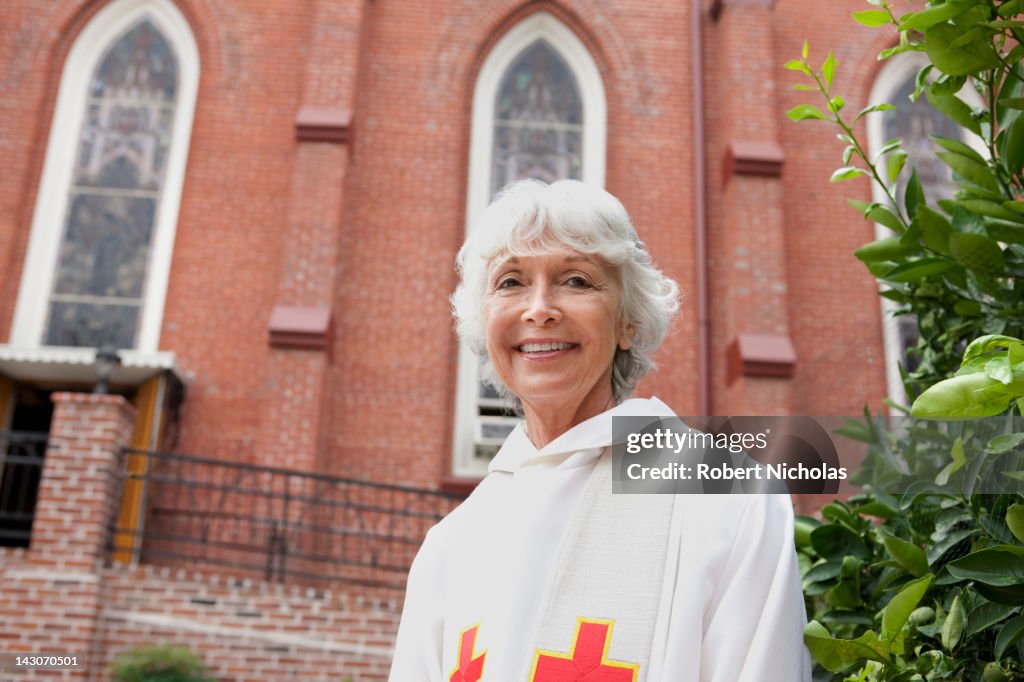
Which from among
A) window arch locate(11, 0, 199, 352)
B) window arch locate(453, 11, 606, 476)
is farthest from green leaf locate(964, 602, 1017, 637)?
window arch locate(453, 11, 606, 476)

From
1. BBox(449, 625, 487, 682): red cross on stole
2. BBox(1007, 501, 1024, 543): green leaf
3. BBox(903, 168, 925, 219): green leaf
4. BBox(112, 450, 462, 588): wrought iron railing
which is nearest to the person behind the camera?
BBox(1007, 501, 1024, 543): green leaf

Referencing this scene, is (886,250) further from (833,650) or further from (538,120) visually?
(538,120)

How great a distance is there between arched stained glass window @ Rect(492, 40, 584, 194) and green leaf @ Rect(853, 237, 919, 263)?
1030 centimetres

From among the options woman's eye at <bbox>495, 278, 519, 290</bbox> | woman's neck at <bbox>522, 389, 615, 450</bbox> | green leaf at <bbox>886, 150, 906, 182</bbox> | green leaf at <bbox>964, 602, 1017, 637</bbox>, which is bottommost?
green leaf at <bbox>964, 602, 1017, 637</bbox>

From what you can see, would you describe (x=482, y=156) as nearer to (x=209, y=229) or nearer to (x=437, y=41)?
(x=437, y=41)

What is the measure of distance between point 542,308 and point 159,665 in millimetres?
6697

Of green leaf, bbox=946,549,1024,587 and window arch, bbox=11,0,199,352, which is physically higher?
window arch, bbox=11,0,199,352

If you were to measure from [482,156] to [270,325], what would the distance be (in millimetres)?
3602

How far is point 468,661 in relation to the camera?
206cm

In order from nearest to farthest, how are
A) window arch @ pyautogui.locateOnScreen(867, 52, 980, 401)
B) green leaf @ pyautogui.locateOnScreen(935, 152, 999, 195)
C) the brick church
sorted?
green leaf @ pyautogui.locateOnScreen(935, 152, 999, 195), the brick church, window arch @ pyautogui.locateOnScreen(867, 52, 980, 401)

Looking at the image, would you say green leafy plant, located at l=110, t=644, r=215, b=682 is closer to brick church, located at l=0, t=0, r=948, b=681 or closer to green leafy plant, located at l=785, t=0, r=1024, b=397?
brick church, located at l=0, t=0, r=948, b=681

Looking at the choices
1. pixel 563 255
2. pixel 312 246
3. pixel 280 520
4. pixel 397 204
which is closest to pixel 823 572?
pixel 563 255

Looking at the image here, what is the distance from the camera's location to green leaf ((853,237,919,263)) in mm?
2387

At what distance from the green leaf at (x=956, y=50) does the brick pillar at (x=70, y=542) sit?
25.4 ft
